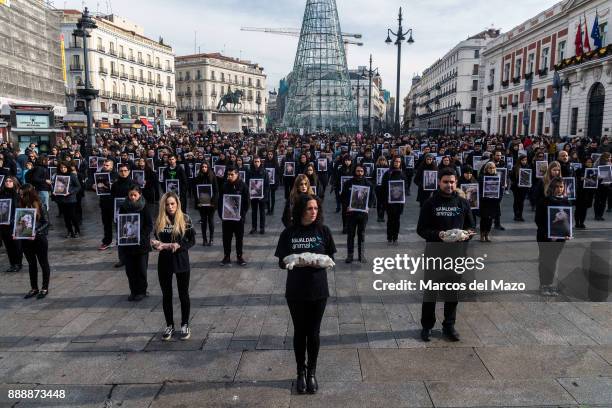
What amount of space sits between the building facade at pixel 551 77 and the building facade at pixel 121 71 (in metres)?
35.4

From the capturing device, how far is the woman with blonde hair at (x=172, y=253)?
5.07 metres

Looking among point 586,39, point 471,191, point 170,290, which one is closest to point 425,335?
point 170,290

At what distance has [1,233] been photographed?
8.08 metres

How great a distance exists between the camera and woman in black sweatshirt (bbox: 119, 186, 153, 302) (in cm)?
638

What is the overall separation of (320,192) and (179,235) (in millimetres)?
5278

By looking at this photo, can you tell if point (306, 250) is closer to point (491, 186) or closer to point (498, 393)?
point (498, 393)

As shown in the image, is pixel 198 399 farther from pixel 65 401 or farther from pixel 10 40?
pixel 10 40

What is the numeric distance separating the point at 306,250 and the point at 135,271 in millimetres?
3479

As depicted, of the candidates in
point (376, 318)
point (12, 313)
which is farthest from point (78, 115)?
point (376, 318)

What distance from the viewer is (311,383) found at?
4062mm

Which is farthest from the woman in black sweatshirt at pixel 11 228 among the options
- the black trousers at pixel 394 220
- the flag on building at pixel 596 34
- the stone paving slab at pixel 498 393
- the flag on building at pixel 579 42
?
the flag on building at pixel 579 42

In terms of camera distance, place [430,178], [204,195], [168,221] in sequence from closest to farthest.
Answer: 1. [168,221]
2. [204,195]
3. [430,178]

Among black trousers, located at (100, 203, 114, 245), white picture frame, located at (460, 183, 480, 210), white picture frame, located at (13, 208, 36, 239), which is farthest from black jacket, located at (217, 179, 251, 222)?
white picture frame, located at (460, 183, 480, 210)

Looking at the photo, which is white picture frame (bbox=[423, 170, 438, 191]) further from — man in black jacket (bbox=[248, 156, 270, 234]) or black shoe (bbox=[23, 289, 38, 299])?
black shoe (bbox=[23, 289, 38, 299])
